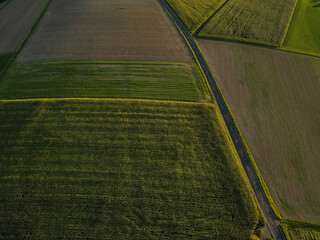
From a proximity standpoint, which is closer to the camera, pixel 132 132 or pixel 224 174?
pixel 224 174

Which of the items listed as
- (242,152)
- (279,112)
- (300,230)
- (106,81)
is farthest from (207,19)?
(300,230)

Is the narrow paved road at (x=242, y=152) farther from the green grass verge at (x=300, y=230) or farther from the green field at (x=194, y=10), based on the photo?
the green field at (x=194, y=10)

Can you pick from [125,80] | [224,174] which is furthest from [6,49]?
[224,174]

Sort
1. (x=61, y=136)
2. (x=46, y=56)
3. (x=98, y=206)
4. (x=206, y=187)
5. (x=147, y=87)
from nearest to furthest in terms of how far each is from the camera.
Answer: (x=98, y=206), (x=206, y=187), (x=61, y=136), (x=147, y=87), (x=46, y=56)

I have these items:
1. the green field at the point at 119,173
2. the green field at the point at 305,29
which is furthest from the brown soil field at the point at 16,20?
the green field at the point at 305,29

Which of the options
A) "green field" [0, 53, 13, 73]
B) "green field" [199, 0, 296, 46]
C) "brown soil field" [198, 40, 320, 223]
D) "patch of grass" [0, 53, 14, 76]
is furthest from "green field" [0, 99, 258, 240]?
"green field" [199, 0, 296, 46]

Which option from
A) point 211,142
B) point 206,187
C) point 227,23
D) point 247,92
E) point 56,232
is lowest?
point 56,232

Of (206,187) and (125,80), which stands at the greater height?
(125,80)

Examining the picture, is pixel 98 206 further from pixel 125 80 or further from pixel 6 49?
pixel 6 49
